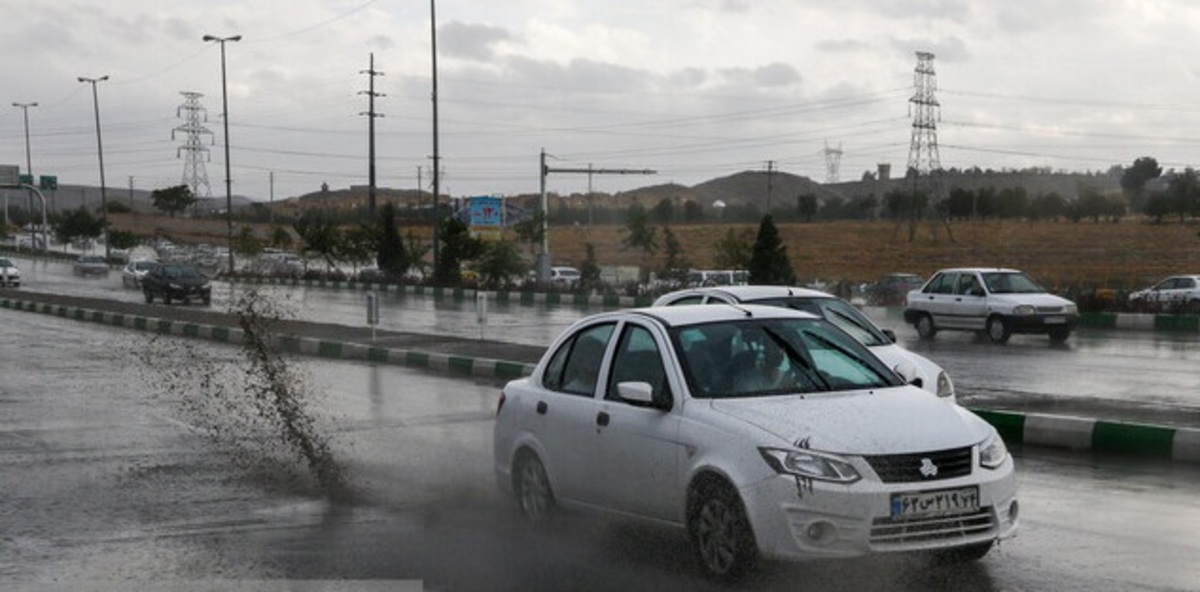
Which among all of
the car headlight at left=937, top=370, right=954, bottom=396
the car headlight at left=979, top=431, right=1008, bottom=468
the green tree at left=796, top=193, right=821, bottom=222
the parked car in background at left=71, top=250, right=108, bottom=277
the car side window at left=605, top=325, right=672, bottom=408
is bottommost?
the parked car in background at left=71, top=250, right=108, bottom=277

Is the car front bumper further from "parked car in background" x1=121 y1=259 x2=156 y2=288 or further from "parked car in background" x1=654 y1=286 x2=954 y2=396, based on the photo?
"parked car in background" x1=121 y1=259 x2=156 y2=288

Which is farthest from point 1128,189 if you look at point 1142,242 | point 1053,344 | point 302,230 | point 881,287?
point 1053,344

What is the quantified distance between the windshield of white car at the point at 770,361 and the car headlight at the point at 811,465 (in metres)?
0.72

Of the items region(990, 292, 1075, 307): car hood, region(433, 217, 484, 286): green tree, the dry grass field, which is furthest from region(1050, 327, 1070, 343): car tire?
region(433, 217, 484, 286): green tree

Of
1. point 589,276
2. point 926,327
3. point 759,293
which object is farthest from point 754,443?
point 589,276

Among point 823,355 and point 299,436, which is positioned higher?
point 823,355

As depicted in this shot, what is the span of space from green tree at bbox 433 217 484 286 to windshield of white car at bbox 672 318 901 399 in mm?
45526

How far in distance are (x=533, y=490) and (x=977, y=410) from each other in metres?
5.90

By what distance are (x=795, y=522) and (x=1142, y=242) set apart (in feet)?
226

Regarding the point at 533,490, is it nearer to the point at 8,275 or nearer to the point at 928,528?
the point at 928,528

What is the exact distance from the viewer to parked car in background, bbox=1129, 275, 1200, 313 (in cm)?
3062

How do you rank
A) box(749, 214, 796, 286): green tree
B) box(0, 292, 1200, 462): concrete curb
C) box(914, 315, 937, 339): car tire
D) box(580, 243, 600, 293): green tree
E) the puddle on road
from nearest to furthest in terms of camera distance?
1. the puddle on road
2. box(0, 292, 1200, 462): concrete curb
3. box(914, 315, 937, 339): car tire
4. box(749, 214, 796, 286): green tree
5. box(580, 243, 600, 293): green tree

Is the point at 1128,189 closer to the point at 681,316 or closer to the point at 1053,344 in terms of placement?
the point at 1053,344

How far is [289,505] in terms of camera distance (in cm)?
928
